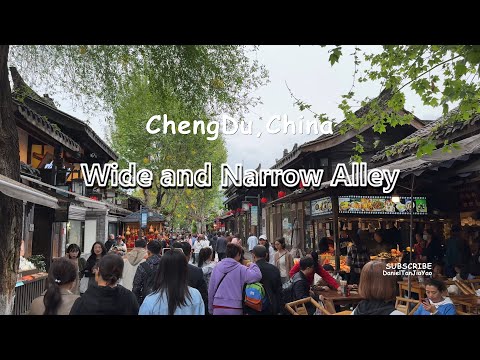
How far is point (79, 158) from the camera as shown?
1276 cm

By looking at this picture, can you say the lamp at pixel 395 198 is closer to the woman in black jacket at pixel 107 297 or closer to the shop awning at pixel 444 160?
the shop awning at pixel 444 160

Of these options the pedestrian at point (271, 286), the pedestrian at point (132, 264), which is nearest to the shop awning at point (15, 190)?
the pedestrian at point (132, 264)

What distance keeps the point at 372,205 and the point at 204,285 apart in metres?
5.28

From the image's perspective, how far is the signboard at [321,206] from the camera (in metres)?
10.6

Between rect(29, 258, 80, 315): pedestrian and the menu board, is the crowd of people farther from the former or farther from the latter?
the menu board

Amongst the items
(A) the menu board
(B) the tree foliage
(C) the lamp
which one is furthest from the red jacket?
(C) the lamp

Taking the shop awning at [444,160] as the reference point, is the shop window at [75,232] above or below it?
below

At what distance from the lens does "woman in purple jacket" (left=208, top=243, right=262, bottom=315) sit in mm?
5383

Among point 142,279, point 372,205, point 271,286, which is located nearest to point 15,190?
point 142,279

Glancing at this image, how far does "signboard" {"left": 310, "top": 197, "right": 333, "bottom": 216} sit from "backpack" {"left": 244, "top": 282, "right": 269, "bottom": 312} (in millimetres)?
5299

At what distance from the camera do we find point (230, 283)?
214 inches

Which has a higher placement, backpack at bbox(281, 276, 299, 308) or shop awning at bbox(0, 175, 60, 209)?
shop awning at bbox(0, 175, 60, 209)
